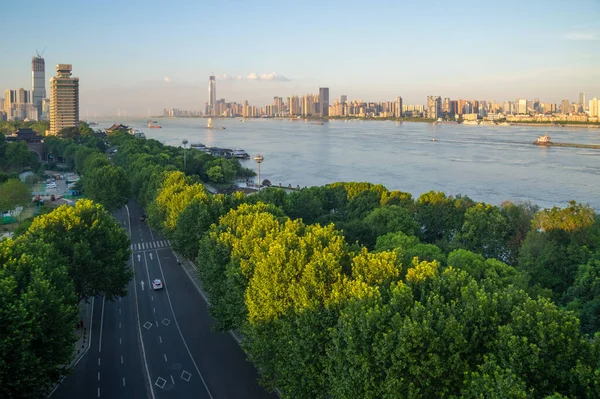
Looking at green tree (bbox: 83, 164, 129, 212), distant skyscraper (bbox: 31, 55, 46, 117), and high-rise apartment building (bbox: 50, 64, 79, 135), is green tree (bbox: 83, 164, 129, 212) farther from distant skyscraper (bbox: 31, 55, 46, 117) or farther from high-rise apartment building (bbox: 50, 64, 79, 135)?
distant skyscraper (bbox: 31, 55, 46, 117)

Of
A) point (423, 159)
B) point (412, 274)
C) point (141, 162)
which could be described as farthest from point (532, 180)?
point (412, 274)

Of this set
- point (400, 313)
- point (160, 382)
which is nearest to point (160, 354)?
point (160, 382)

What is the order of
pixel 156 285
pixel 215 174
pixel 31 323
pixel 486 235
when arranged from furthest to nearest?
pixel 215 174 < pixel 486 235 < pixel 156 285 < pixel 31 323

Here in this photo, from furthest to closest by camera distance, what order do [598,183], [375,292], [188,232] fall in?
1. [598,183]
2. [188,232]
3. [375,292]

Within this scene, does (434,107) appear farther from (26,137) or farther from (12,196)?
(12,196)

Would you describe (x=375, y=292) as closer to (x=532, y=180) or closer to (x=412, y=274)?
(x=412, y=274)

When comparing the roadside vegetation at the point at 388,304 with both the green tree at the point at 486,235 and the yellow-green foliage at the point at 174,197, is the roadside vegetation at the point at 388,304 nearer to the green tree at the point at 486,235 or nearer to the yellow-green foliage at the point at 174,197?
the green tree at the point at 486,235

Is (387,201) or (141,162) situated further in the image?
(141,162)
